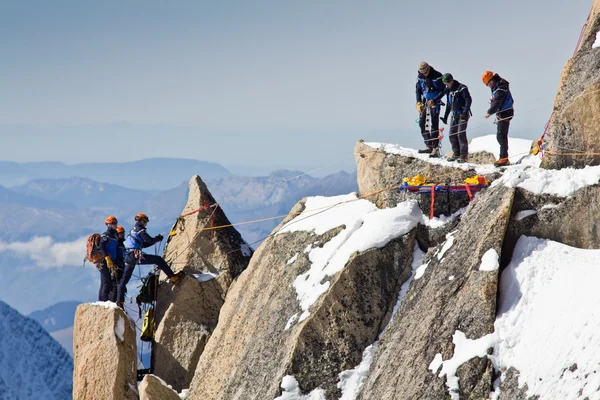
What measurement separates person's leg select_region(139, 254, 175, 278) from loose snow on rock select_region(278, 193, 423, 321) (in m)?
7.19

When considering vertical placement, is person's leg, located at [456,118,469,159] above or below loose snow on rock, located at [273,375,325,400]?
Result: above

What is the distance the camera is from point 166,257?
1160 inches

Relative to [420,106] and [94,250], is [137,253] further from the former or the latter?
[420,106]

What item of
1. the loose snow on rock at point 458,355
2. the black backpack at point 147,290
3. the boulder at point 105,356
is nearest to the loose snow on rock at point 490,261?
the loose snow on rock at point 458,355

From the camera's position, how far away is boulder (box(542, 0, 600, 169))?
60.2 feet

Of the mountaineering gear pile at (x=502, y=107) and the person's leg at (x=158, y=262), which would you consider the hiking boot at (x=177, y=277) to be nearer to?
the person's leg at (x=158, y=262)

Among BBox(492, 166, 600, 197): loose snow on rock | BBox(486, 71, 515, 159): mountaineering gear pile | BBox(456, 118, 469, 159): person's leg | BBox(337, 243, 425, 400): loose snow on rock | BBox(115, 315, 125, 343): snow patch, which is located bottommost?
BBox(115, 315, 125, 343): snow patch

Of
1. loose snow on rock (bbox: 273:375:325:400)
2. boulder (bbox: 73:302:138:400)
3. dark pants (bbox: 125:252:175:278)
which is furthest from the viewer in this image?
dark pants (bbox: 125:252:175:278)

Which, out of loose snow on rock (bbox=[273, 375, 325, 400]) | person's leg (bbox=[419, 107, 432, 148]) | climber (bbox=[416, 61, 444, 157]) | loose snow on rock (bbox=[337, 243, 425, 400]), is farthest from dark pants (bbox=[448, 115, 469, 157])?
loose snow on rock (bbox=[273, 375, 325, 400])

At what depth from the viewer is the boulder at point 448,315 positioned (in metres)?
15.0

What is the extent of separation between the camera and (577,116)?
1888cm

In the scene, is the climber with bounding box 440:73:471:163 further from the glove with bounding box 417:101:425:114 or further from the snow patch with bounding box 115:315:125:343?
the snow patch with bounding box 115:315:125:343

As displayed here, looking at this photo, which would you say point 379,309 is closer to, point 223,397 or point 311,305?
point 311,305

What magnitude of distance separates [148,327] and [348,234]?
11.0 meters
